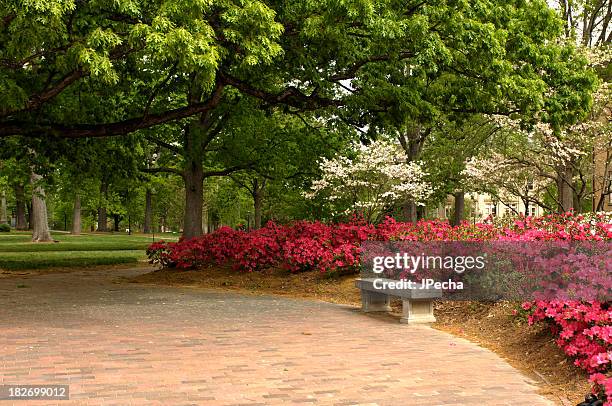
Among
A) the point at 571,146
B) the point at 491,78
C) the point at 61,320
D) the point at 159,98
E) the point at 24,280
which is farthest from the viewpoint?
the point at 571,146

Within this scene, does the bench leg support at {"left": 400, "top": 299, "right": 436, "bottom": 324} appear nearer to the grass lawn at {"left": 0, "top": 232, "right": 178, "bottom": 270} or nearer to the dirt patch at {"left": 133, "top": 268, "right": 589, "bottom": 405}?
the dirt patch at {"left": 133, "top": 268, "right": 589, "bottom": 405}

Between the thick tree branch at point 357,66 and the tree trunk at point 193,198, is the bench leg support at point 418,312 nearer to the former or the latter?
the thick tree branch at point 357,66

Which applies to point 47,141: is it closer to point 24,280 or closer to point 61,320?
point 24,280

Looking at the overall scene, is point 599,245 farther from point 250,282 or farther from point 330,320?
point 250,282

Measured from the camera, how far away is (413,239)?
11391mm

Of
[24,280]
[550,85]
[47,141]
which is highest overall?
[550,85]

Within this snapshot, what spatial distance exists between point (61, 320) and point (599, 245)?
7262 millimetres

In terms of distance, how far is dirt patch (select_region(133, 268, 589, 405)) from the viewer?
231 inches

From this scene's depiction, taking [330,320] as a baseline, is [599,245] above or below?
above

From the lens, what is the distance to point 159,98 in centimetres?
1988

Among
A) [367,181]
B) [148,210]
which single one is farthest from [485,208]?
[367,181]

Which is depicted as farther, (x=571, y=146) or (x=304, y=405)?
(x=571, y=146)

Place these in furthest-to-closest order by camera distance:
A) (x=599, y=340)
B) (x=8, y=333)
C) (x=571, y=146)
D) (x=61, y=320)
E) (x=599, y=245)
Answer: (x=571, y=146) < (x=61, y=320) < (x=8, y=333) < (x=599, y=245) < (x=599, y=340)

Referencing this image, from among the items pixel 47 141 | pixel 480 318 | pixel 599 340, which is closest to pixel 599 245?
pixel 599 340
